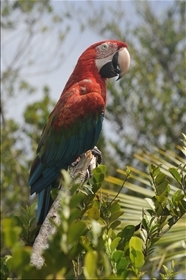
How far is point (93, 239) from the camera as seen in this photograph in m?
0.98

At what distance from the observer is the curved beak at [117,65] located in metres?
2.87

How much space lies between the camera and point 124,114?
7066 mm

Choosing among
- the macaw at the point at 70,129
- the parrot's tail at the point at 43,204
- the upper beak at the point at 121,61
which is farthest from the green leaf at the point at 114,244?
the upper beak at the point at 121,61

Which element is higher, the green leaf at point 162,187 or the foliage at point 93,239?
the green leaf at point 162,187

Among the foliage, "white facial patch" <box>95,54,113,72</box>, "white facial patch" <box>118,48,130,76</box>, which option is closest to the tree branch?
the foliage

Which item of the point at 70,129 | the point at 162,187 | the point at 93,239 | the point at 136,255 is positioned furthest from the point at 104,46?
the point at 93,239

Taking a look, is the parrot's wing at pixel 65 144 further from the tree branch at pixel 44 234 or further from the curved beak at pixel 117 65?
the tree branch at pixel 44 234

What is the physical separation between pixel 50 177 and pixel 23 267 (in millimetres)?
1587

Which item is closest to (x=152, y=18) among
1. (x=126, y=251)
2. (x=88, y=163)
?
(x=88, y=163)

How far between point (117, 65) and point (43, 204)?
35.9 inches

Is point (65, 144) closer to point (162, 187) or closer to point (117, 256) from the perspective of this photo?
point (162, 187)

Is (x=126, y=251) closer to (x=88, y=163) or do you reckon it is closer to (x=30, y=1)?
(x=88, y=163)

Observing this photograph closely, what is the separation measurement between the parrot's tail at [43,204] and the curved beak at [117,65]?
662mm

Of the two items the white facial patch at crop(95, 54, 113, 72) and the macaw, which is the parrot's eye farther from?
the macaw
